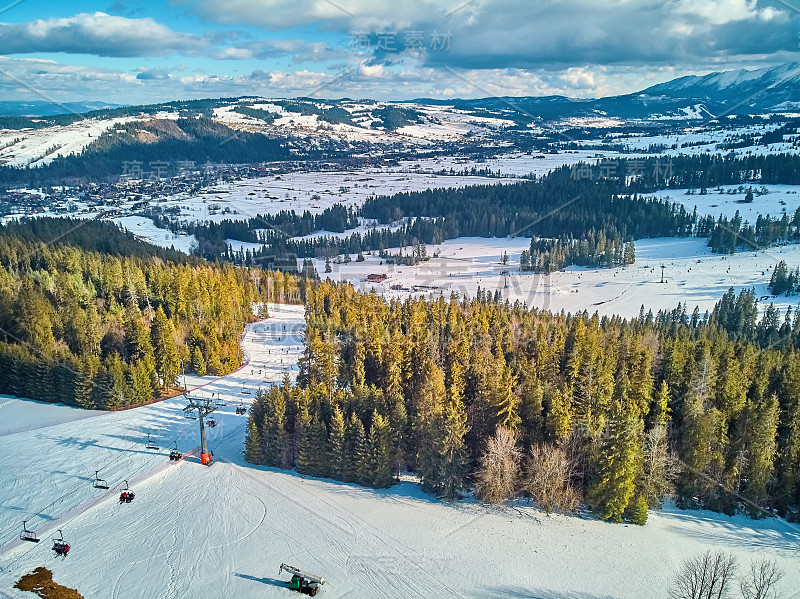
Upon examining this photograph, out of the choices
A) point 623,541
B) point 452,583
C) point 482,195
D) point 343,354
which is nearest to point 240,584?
point 452,583

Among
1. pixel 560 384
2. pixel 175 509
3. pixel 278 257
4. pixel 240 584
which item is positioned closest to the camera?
pixel 240 584

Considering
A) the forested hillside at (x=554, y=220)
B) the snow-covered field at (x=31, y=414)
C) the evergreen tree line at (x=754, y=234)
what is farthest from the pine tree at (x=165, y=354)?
the evergreen tree line at (x=754, y=234)

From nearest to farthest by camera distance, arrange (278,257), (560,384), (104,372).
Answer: (560,384)
(104,372)
(278,257)

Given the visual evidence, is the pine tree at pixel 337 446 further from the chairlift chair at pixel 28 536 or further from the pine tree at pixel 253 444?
the chairlift chair at pixel 28 536

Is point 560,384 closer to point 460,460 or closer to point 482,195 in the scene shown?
point 460,460

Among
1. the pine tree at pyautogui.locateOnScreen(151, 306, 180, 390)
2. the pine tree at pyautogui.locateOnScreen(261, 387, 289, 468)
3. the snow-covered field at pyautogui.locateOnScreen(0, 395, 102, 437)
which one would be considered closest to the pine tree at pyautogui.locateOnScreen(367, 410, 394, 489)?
the pine tree at pyautogui.locateOnScreen(261, 387, 289, 468)

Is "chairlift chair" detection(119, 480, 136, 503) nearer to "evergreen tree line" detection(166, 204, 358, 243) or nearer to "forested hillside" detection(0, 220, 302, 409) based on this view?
"forested hillside" detection(0, 220, 302, 409)

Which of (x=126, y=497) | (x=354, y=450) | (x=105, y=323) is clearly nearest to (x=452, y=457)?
(x=354, y=450)
